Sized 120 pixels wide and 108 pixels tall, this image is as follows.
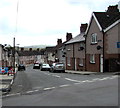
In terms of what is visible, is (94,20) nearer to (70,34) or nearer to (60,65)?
(60,65)

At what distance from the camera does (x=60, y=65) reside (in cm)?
3659

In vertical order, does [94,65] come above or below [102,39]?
Result: below

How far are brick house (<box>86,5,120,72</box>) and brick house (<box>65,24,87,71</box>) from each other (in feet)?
8.61

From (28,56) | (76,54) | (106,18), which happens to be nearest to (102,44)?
(106,18)

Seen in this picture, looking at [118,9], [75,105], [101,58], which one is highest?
[118,9]

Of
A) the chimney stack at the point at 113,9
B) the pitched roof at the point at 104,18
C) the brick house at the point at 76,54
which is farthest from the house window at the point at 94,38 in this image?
the chimney stack at the point at 113,9

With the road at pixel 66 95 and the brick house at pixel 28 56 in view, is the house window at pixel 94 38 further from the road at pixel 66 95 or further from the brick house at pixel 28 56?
the brick house at pixel 28 56

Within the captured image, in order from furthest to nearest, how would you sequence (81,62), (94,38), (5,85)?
(81,62)
(94,38)
(5,85)

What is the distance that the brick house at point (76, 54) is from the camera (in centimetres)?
3837

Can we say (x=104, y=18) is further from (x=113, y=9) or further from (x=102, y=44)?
(x=102, y=44)

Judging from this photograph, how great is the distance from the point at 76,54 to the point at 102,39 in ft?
38.1

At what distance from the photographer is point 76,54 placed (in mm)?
41656

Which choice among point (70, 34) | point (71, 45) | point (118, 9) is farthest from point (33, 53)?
point (118, 9)

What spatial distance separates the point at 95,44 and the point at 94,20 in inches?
127
